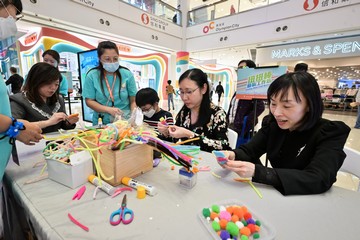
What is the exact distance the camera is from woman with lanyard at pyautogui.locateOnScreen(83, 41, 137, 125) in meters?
1.71

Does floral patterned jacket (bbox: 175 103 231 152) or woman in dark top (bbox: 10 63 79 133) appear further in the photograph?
woman in dark top (bbox: 10 63 79 133)

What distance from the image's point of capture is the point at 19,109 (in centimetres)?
140

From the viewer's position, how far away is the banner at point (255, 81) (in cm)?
210

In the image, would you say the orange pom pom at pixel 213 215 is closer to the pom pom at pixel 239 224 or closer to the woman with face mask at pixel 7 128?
the pom pom at pixel 239 224

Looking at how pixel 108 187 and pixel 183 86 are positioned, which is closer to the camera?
pixel 108 187

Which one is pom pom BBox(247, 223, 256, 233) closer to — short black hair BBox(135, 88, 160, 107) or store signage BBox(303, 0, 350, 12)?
short black hair BBox(135, 88, 160, 107)

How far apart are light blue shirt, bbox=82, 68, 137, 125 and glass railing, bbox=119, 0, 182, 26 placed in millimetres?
5269

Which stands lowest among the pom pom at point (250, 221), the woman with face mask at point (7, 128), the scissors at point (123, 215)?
the scissors at point (123, 215)

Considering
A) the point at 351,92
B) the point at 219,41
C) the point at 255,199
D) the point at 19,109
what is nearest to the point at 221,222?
the point at 255,199

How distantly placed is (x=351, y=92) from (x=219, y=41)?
7.03 metres

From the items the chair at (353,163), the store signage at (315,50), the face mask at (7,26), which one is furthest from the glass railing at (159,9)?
the chair at (353,163)

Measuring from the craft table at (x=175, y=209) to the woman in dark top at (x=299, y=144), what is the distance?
2.1 inches

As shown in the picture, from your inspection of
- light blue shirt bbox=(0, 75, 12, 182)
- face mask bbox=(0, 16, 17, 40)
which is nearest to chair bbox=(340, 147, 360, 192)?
light blue shirt bbox=(0, 75, 12, 182)

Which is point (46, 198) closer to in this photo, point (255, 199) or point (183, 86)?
point (255, 199)
